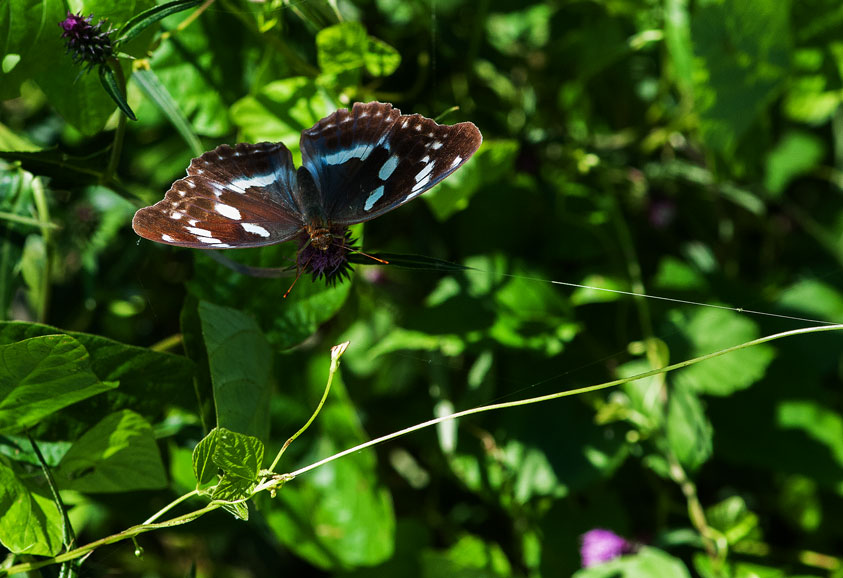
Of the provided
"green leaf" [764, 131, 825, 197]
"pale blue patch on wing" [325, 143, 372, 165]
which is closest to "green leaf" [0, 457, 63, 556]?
"pale blue patch on wing" [325, 143, 372, 165]

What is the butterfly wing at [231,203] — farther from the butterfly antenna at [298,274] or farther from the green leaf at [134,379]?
the green leaf at [134,379]

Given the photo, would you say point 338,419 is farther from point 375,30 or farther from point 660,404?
point 375,30

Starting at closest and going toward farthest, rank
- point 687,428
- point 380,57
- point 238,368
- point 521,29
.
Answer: point 238,368 < point 380,57 < point 687,428 < point 521,29

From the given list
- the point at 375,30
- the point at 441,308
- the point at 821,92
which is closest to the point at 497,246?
the point at 441,308

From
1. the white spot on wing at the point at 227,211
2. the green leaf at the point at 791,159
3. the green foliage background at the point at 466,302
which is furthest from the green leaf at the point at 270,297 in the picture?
the green leaf at the point at 791,159

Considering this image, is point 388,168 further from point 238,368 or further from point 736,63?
point 736,63

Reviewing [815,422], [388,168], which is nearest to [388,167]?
[388,168]
